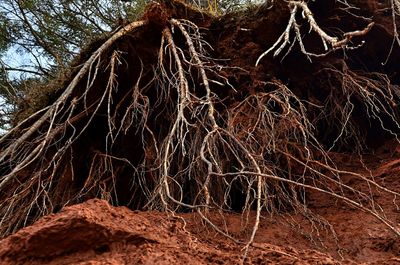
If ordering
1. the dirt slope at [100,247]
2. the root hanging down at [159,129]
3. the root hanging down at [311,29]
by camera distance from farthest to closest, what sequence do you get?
the root hanging down at [159,129], the root hanging down at [311,29], the dirt slope at [100,247]

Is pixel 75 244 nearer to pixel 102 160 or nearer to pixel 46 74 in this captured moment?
pixel 102 160

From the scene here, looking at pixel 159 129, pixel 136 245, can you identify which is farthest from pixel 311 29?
pixel 136 245

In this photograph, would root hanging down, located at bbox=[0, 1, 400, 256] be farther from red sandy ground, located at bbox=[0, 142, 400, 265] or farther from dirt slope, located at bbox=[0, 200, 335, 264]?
dirt slope, located at bbox=[0, 200, 335, 264]

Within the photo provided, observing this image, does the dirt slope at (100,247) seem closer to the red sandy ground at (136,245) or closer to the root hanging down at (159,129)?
the red sandy ground at (136,245)

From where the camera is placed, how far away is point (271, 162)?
3.10 metres

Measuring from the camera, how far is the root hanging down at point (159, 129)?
3133mm

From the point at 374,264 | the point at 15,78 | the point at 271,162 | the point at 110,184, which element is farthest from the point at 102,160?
the point at 15,78

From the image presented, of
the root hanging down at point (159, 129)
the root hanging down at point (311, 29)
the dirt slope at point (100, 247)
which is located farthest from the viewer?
the root hanging down at point (159, 129)

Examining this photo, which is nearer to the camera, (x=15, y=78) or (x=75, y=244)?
(x=75, y=244)

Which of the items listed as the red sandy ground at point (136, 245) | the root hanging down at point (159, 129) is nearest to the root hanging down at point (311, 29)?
the root hanging down at point (159, 129)

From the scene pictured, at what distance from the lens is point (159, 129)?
3.65 metres

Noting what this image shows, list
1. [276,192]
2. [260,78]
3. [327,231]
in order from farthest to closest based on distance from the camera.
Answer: [260,78] < [276,192] < [327,231]

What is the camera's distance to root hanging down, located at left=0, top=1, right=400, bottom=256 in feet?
10.3

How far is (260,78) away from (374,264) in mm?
1901
